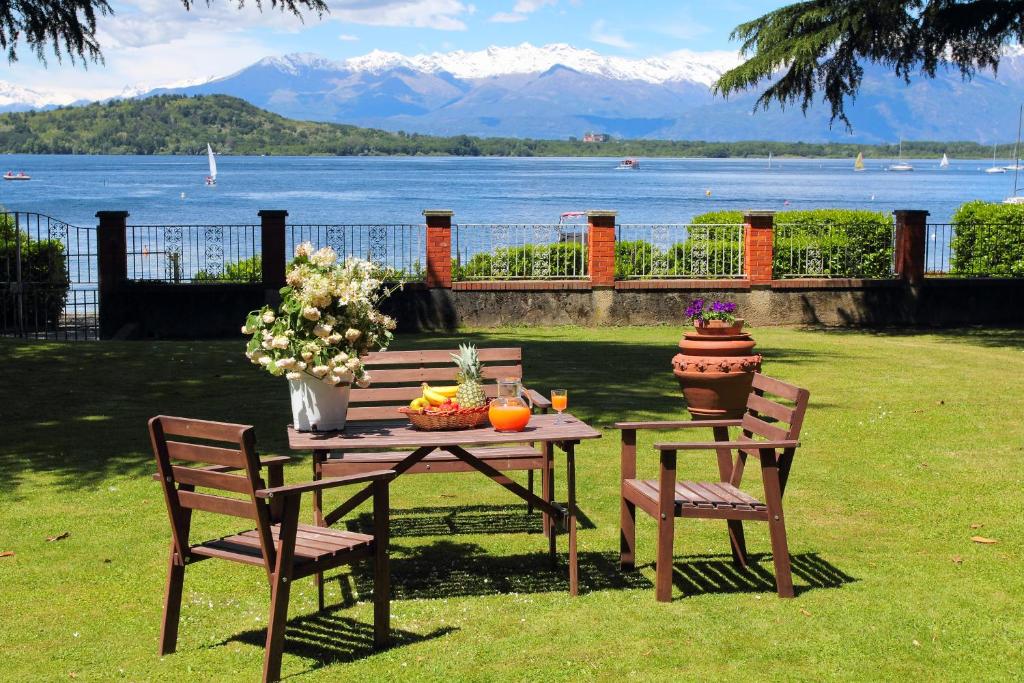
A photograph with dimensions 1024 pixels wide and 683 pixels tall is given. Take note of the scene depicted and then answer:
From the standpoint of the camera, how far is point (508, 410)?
6.49 meters

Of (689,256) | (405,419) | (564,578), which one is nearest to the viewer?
(564,578)

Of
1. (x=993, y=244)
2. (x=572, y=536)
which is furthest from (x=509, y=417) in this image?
(x=993, y=244)

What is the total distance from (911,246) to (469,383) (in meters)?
17.6

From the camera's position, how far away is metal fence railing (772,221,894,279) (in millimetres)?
23250

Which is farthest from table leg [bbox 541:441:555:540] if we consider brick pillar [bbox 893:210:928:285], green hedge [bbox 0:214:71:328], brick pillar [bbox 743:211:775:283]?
brick pillar [bbox 893:210:928:285]

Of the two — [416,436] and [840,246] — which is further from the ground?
[840,246]

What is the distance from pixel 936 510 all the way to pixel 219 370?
31.9ft

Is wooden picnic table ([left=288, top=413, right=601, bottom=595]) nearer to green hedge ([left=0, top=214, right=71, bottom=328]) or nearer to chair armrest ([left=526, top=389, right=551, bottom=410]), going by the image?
chair armrest ([left=526, top=389, right=551, bottom=410])

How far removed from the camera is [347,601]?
658 centimetres

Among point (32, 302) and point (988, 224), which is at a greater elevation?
point (988, 224)

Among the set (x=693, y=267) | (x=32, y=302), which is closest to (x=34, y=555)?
(x=32, y=302)

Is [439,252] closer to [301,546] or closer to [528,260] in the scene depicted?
[528,260]

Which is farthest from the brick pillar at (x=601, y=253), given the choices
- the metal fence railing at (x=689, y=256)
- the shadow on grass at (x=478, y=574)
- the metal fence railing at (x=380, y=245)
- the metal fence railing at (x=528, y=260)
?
the shadow on grass at (x=478, y=574)

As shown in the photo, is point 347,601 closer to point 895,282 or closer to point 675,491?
point 675,491
